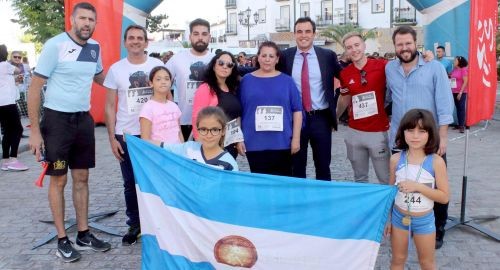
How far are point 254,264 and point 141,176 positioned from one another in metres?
0.99

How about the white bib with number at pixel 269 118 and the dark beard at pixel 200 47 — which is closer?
the white bib with number at pixel 269 118

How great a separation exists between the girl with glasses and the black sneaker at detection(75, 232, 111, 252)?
1.42 m

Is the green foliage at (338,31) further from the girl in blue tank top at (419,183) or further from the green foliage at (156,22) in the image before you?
the girl in blue tank top at (419,183)

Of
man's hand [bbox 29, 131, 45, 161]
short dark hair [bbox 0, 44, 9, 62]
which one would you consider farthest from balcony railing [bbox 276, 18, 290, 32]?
man's hand [bbox 29, 131, 45, 161]

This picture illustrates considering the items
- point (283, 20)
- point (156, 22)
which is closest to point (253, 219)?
point (156, 22)

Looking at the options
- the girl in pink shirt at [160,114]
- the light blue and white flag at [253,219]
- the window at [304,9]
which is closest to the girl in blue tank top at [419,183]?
the light blue and white flag at [253,219]

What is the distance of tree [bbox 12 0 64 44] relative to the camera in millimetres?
18522

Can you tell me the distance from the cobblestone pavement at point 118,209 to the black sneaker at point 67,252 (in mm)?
50

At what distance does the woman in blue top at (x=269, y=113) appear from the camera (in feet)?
14.2

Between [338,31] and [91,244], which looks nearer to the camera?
[91,244]

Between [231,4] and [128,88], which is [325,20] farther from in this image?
[128,88]

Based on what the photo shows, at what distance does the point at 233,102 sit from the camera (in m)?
4.35

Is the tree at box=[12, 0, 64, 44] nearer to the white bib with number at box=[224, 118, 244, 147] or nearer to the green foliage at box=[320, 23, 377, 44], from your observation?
the white bib with number at box=[224, 118, 244, 147]

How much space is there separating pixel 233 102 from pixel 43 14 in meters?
17.1
